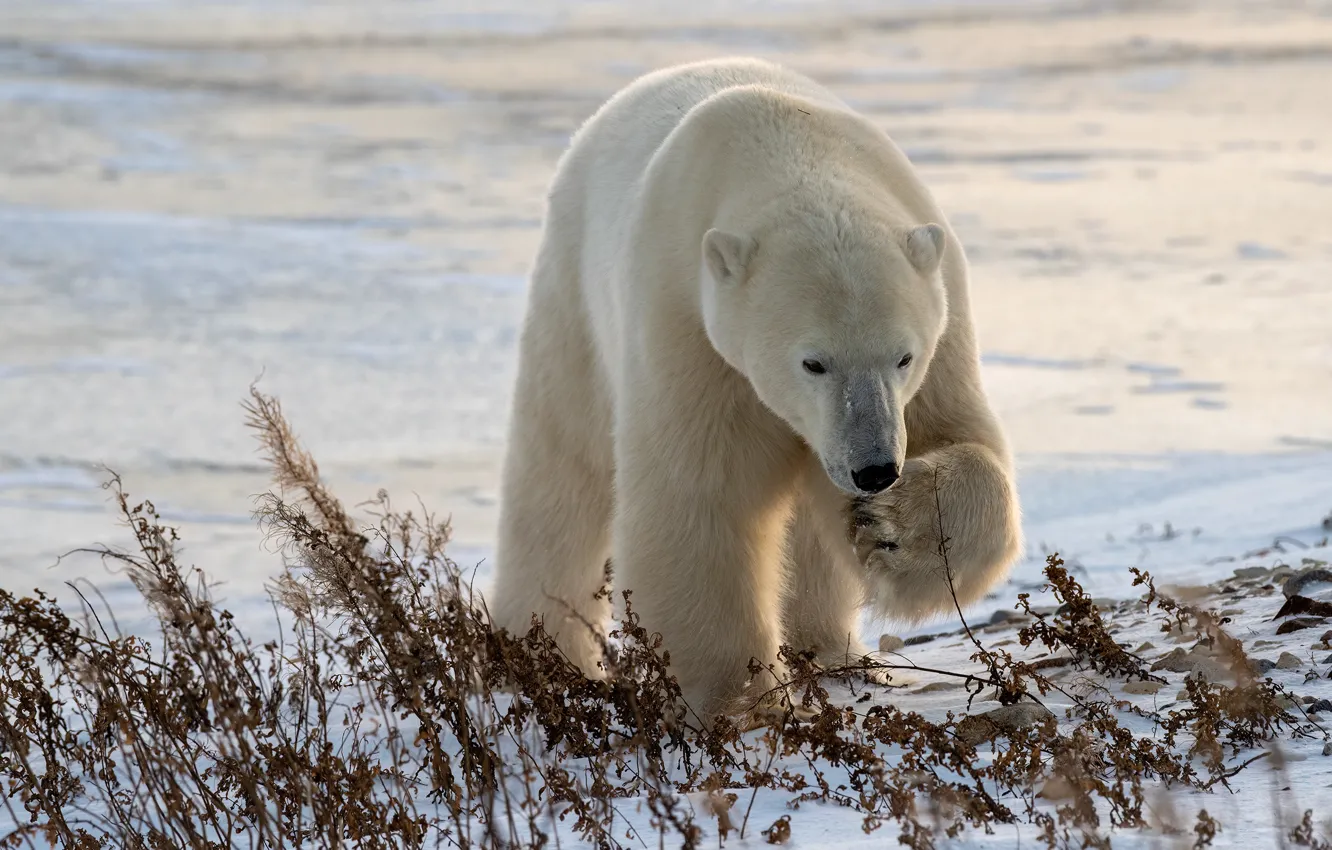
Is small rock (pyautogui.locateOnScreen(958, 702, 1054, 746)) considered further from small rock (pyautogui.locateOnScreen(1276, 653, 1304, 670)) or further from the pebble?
small rock (pyautogui.locateOnScreen(1276, 653, 1304, 670))

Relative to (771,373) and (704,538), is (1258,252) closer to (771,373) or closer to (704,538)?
(704,538)

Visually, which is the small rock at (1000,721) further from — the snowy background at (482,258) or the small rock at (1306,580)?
the snowy background at (482,258)

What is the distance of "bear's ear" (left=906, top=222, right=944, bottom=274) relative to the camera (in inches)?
130

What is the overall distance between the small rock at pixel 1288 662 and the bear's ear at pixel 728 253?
1321 millimetres

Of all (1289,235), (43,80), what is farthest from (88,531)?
(43,80)

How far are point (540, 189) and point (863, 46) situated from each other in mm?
7893

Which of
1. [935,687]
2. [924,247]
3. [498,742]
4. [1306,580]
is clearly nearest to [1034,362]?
[1306,580]

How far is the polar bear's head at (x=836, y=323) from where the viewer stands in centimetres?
314

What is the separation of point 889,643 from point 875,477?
5.49ft

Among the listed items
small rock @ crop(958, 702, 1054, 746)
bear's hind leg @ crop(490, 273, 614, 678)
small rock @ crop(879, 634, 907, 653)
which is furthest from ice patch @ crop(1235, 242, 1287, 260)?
small rock @ crop(958, 702, 1054, 746)

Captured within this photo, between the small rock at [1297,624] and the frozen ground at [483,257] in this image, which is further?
the frozen ground at [483,257]

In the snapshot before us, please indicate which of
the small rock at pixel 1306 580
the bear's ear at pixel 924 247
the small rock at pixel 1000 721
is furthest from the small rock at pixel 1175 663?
the bear's ear at pixel 924 247

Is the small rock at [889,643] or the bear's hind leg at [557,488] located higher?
the bear's hind leg at [557,488]

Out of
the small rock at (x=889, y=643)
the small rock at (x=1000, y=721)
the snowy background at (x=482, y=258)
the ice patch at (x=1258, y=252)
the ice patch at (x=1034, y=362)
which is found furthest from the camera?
the ice patch at (x=1258, y=252)
